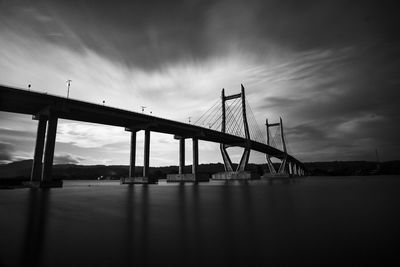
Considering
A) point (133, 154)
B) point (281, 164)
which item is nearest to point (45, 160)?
point (133, 154)

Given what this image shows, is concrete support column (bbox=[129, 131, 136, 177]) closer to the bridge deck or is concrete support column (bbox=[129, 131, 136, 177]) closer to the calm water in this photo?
the bridge deck

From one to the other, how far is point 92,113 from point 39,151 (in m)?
12.3

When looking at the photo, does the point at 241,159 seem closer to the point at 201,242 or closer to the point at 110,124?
the point at 110,124

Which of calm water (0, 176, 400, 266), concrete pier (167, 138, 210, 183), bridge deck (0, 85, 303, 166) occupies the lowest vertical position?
calm water (0, 176, 400, 266)

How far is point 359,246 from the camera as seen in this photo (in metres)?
5.52

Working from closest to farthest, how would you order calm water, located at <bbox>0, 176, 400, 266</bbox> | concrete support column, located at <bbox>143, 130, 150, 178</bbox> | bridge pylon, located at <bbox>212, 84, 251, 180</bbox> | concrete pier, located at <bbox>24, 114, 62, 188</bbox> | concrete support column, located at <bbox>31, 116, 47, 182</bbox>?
calm water, located at <bbox>0, 176, 400, 266</bbox>, concrete pier, located at <bbox>24, 114, 62, 188</bbox>, concrete support column, located at <bbox>31, 116, 47, 182</bbox>, concrete support column, located at <bbox>143, 130, 150, 178</bbox>, bridge pylon, located at <bbox>212, 84, 251, 180</bbox>

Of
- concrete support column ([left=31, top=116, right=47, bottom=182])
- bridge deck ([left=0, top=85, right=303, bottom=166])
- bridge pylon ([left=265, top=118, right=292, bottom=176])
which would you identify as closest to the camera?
bridge deck ([left=0, top=85, right=303, bottom=166])

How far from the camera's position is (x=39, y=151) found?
1639 inches

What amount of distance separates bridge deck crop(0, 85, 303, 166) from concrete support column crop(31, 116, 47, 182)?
2.42 metres

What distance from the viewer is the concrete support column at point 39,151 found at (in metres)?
40.5

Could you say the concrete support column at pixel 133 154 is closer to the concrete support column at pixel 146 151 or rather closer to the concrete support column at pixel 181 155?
the concrete support column at pixel 146 151

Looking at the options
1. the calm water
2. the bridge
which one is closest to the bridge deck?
the bridge

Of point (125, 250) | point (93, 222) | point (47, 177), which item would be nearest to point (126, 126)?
point (47, 177)

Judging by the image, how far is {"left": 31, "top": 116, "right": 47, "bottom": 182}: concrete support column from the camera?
4050 centimetres
